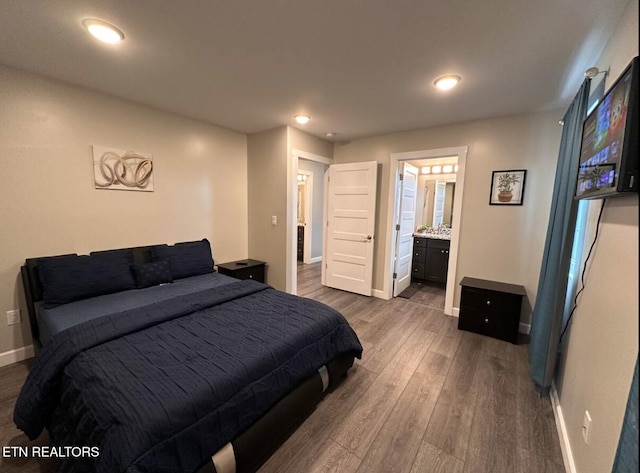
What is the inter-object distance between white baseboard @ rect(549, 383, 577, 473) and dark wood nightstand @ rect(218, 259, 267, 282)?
→ 323cm

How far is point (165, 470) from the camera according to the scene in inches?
42.0

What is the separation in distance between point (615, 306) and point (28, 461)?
3070mm

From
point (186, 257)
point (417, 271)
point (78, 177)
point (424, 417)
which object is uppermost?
point (78, 177)

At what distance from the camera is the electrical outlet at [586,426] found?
4.21ft

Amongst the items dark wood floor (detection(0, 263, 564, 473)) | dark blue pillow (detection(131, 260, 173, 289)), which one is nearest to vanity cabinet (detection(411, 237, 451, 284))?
dark wood floor (detection(0, 263, 564, 473))

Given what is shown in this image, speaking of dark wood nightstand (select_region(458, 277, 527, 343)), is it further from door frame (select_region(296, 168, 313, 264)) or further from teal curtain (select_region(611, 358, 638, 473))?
door frame (select_region(296, 168, 313, 264))

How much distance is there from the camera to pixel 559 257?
Result: 1.90 metres

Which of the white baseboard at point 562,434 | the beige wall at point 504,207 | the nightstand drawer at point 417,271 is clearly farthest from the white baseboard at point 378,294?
the white baseboard at point 562,434

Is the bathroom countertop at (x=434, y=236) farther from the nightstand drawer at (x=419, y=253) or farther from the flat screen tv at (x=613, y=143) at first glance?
the flat screen tv at (x=613, y=143)

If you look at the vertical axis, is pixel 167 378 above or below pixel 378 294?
above

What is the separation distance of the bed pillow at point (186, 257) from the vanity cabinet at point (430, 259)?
11.4ft

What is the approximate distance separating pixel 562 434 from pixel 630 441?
45.7 inches

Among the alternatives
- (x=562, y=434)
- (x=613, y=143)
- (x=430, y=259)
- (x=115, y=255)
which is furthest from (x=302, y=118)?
(x=562, y=434)

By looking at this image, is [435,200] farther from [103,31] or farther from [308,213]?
[103,31]
